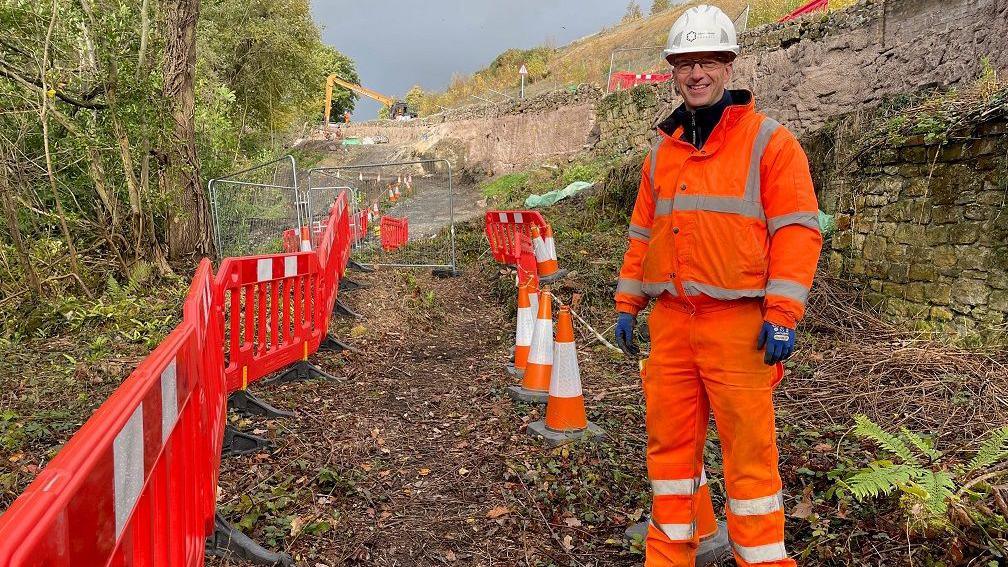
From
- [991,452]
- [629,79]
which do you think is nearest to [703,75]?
[991,452]

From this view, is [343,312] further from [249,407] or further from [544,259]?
[249,407]

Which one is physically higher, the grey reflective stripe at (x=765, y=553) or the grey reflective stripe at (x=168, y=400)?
the grey reflective stripe at (x=168, y=400)

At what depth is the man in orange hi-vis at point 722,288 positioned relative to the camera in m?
2.31

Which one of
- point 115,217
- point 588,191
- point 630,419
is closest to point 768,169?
point 630,419

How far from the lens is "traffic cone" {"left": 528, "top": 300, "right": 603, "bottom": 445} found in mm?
4098

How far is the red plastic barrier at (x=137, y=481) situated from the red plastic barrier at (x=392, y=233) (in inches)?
487

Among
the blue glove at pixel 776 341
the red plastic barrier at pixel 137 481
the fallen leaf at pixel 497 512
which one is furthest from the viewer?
the fallen leaf at pixel 497 512

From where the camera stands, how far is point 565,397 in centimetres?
410

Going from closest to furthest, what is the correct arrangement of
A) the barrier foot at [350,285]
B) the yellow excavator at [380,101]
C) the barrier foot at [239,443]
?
the barrier foot at [239,443]
the barrier foot at [350,285]
the yellow excavator at [380,101]

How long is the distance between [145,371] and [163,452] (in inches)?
11.9

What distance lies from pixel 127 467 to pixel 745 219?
6.90 ft

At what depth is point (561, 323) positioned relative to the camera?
4.16 meters

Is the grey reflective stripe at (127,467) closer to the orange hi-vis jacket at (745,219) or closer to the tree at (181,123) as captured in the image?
the orange hi-vis jacket at (745,219)

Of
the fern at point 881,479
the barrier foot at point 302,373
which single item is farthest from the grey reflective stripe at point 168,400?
the barrier foot at point 302,373
